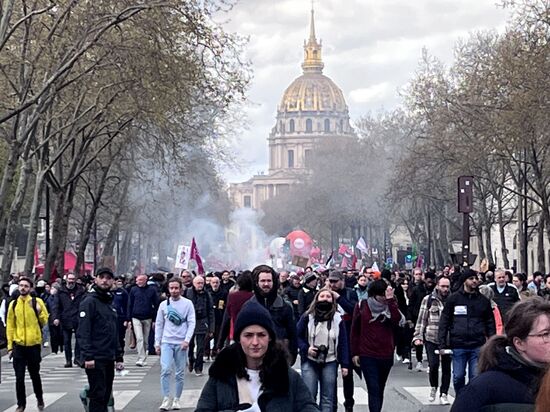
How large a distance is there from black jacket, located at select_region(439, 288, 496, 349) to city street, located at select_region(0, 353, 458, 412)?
149 centimetres

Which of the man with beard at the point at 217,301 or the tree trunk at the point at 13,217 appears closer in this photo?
the man with beard at the point at 217,301

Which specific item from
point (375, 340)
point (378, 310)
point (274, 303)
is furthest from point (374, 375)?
point (274, 303)

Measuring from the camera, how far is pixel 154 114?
115 feet

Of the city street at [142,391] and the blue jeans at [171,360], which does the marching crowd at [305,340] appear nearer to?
the blue jeans at [171,360]

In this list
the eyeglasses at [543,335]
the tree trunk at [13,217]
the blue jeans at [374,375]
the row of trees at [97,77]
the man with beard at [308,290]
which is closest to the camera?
the eyeglasses at [543,335]

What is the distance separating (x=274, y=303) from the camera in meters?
13.2

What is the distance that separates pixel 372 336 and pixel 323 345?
69cm

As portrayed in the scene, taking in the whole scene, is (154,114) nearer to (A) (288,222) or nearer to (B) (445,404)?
(B) (445,404)

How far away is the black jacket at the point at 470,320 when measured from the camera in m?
15.4

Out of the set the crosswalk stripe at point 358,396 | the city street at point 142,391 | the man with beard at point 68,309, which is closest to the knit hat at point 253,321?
the city street at point 142,391

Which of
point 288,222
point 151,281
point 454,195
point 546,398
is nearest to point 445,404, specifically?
point 151,281

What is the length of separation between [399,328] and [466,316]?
3.07 ft

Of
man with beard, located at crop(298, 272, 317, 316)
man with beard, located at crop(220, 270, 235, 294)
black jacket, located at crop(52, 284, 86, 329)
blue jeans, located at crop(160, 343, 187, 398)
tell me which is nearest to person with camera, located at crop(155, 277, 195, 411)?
blue jeans, located at crop(160, 343, 187, 398)

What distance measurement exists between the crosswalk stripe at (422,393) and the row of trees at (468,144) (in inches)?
709
